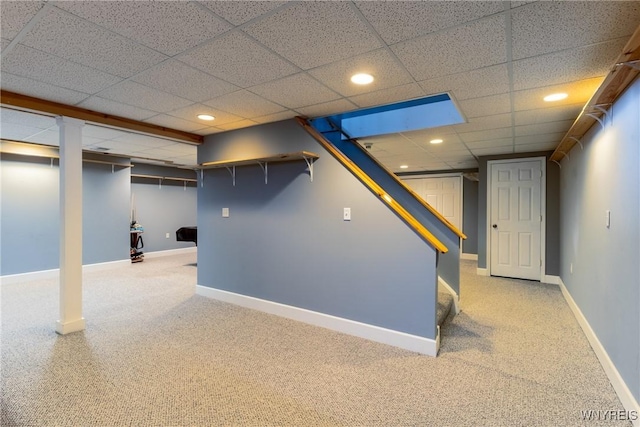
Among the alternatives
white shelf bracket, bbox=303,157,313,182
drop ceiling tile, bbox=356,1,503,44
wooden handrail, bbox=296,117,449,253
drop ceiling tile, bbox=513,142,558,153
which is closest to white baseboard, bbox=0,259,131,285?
white shelf bracket, bbox=303,157,313,182

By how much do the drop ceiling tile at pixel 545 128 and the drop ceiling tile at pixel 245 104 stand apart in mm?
2834

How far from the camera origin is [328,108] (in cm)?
299

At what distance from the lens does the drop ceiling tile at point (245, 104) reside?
105 inches

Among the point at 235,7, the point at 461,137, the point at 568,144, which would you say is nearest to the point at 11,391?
the point at 235,7

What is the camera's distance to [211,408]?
1.88 metres

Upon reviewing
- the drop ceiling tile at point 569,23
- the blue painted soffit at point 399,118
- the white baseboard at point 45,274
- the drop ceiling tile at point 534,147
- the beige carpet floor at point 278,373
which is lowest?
the beige carpet floor at point 278,373

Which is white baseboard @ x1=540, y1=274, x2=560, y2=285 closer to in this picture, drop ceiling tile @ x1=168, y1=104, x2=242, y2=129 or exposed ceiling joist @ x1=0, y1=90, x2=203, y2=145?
drop ceiling tile @ x1=168, y1=104, x2=242, y2=129

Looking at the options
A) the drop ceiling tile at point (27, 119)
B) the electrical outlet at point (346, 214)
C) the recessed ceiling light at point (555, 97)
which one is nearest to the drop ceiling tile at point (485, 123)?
the recessed ceiling light at point (555, 97)

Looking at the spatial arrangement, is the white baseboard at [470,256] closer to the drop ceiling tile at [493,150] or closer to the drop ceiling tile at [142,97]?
the drop ceiling tile at [493,150]

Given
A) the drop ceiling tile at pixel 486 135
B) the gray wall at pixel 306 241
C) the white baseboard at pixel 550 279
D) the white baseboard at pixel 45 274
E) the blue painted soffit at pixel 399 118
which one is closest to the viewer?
the gray wall at pixel 306 241

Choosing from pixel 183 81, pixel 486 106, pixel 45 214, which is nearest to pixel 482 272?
pixel 486 106

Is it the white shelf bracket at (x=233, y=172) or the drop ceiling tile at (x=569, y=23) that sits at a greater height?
the drop ceiling tile at (x=569, y=23)

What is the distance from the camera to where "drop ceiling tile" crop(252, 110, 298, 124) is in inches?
125

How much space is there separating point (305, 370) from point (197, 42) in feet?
7.55
